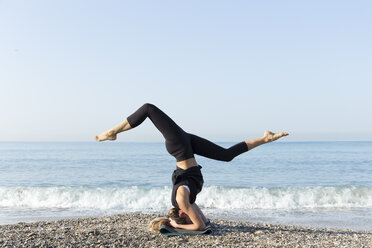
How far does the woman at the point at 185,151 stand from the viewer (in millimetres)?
5664

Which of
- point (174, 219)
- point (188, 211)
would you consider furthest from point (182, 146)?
point (174, 219)

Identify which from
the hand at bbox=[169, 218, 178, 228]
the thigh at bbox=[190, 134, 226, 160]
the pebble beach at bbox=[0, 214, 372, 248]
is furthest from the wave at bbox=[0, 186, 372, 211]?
the thigh at bbox=[190, 134, 226, 160]

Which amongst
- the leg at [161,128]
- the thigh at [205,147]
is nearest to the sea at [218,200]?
the thigh at [205,147]

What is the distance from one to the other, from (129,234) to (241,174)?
16.8m

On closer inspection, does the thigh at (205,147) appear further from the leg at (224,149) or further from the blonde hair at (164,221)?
the blonde hair at (164,221)

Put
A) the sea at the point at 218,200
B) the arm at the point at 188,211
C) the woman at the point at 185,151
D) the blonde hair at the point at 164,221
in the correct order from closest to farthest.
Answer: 1. the woman at the point at 185,151
2. the arm at the point at 188,211
3. the blonde hair at the point at 164,221
4. the sea at the point at 218,200

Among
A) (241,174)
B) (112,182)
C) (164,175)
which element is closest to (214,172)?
(241,174)

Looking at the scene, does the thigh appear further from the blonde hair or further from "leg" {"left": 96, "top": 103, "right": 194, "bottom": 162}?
the blonde hair

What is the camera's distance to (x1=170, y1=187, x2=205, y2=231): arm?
592cm

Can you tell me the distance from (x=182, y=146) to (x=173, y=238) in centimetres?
158

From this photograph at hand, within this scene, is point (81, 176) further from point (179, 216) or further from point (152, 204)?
point (179, 216)

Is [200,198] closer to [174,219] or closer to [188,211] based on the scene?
[174,219]

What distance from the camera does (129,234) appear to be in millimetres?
6043

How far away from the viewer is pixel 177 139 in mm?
5789
